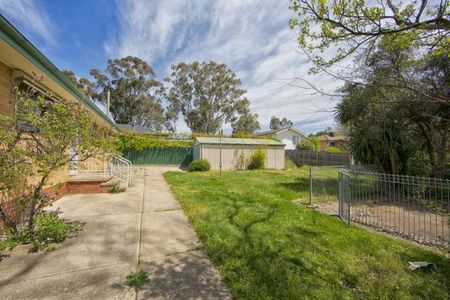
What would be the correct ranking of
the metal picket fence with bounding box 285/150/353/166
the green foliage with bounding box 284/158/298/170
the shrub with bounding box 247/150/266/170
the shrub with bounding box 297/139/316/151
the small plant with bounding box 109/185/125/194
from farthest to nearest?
1. the shrub with bounding box 297/139/316/151
2. the green foliage with bounding box 284/158/298/170
3. the metal picket fence with bounding box 285/150/353/166
4. the shrub with bounding box 247/150/266/170
5. the small plant with bounding box 109/185/125/194

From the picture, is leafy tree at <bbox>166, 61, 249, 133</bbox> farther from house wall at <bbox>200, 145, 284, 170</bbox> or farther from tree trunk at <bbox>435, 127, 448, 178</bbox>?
tree trunk at <bbox>435, 127, 448, 178</bbox>

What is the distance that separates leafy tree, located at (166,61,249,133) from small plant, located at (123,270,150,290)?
3145cm

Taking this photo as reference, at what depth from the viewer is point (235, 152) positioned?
16.5 metres

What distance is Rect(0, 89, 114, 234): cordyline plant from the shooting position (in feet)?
11.0

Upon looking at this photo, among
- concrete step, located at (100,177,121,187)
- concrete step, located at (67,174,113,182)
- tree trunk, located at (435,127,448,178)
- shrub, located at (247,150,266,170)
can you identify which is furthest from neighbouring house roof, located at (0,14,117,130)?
shrub, located at (247,150,266,170)

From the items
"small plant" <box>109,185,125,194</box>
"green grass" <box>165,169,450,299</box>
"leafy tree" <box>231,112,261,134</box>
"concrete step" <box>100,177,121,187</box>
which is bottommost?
"green grass" <box>165,169,450,299</box>

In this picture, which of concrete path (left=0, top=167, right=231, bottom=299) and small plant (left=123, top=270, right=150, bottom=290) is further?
small plant (left=123, top=270, right=150, bottom=290)

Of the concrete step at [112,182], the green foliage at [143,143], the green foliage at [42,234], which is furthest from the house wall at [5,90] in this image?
the green foliage at [143,143]

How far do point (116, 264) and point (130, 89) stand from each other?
112 feet

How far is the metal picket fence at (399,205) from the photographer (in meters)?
3.97

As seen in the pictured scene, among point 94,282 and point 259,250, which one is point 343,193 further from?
point 94,282

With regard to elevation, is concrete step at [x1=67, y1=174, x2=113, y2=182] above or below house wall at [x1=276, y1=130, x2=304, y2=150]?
below

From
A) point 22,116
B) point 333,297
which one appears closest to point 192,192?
point 22,116

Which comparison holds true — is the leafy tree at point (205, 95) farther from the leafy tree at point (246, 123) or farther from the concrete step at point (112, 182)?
the concrete step at point (112, 182)
